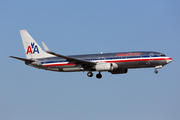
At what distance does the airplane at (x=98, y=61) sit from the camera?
54.8 meters

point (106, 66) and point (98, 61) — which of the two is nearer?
point (106, 66)

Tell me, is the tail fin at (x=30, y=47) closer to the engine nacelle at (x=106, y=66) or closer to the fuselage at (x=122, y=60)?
the fuselage at (x=122, y=60)

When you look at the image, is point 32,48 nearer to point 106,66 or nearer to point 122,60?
point 106,66

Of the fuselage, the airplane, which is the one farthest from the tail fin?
the fuselage

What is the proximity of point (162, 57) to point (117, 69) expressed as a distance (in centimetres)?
839

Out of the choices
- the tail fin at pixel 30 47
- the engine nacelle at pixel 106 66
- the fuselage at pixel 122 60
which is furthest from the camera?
the tail fin at pixel 30 47

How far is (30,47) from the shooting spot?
65250mm

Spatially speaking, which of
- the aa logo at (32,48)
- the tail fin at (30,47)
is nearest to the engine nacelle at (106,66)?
the tail fin at (30,47)

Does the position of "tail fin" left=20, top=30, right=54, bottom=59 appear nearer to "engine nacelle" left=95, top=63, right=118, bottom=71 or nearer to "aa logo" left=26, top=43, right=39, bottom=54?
"aa logo" left=26, top=43, right=39, bottom=54

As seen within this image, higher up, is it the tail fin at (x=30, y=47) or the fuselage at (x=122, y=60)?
the tail fin at (x=30, y=47)

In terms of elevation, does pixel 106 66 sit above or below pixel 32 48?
below

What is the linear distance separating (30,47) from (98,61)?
16281 millimetres

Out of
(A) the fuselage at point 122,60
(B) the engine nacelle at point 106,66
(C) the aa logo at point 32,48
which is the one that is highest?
(C) the aa logo at point 32,48

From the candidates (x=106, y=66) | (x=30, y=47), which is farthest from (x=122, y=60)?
(x=30, y=47)
